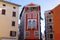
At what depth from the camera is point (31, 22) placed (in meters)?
44.1

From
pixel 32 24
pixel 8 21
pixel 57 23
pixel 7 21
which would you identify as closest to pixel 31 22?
pixel 32 24

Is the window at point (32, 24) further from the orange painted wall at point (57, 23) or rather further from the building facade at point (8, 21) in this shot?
the orange painted wall at point (57, 23)

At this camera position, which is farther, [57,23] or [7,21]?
[7,21]

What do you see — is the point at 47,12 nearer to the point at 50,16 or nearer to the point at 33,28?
the point at 50,16

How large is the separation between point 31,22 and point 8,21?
9.05 metres

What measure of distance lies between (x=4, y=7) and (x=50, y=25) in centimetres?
2097

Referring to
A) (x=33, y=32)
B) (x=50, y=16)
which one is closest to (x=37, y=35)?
(x=33, y=32)

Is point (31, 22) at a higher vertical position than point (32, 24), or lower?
higher

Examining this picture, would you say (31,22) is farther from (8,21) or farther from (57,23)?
(57,23)

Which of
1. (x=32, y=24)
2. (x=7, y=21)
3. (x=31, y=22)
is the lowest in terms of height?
(x=32, y=24)

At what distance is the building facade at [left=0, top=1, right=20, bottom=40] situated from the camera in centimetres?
3616

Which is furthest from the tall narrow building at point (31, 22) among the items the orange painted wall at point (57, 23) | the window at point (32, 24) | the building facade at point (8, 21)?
the orange painted wall at point (57, 23)

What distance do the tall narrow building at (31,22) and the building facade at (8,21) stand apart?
612 cm

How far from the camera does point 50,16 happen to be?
173 ft
